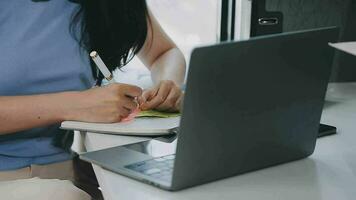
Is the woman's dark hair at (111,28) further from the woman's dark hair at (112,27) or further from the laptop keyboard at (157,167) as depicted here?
the laptop keyboard at (157,167)

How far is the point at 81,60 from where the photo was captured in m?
1.16

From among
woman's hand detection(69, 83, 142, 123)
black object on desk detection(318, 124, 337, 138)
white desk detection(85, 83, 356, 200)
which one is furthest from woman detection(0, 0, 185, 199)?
black object on desk detection(318, 124, 337, 138)

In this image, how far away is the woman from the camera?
95cm

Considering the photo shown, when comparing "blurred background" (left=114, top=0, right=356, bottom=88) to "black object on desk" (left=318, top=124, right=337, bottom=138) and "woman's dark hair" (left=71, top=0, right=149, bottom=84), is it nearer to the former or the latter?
"woman's dark hair" (left=71, top=0, right=149, bottom=84)

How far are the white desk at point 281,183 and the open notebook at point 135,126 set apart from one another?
0.03 metres

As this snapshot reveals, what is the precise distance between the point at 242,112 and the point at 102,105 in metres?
0.34

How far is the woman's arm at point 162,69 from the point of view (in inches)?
39.8

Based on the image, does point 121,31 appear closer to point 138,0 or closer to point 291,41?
point 138,0

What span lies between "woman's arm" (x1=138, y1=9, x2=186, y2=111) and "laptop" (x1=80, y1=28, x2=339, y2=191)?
224 mm

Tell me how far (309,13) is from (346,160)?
69 centimetres

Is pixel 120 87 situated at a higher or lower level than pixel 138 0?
lower

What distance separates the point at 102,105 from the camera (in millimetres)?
938

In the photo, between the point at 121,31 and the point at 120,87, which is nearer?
the point at 120,87

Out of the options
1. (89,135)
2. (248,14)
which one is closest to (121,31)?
(248,14)
